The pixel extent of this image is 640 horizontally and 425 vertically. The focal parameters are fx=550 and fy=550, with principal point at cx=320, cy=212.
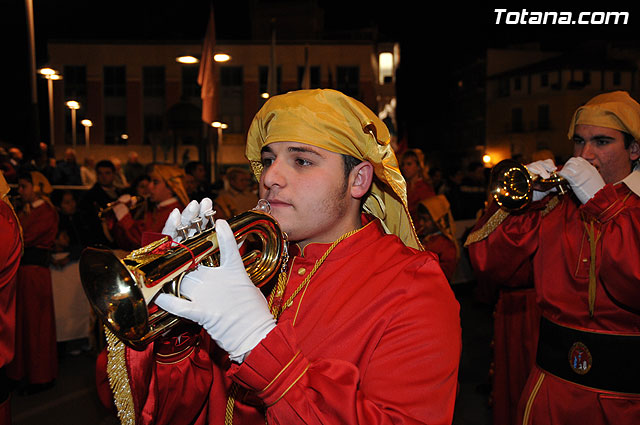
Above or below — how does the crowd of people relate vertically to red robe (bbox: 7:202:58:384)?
above

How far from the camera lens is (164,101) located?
3481 centimetres

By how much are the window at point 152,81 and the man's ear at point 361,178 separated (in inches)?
1379

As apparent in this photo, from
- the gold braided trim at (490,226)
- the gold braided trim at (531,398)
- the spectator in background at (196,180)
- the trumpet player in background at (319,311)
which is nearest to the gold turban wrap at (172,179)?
the spectator in background at (196,180)

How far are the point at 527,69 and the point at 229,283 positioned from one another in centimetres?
4874

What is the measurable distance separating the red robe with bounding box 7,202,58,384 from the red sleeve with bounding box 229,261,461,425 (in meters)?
5.45

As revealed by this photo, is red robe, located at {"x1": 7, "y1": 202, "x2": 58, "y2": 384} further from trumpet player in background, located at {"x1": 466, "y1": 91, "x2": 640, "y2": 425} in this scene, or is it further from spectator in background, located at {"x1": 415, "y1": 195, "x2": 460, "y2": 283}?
trumpet player in background, located at {"x1": 466, "y1": 91, "x2": 640, "y2": 425}

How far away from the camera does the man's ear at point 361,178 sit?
2025 mm

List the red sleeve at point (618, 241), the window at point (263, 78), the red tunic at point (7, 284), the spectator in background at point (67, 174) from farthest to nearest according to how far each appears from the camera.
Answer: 1. the window at point (263, 78)
2. the spectator in background at point (67, 174)
3. the red tunic at point (7, 284)
4. the red sleeve at point (618, 241)

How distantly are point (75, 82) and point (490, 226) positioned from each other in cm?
3601

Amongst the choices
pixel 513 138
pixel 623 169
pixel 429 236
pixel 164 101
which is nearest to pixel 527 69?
pixel 513 138

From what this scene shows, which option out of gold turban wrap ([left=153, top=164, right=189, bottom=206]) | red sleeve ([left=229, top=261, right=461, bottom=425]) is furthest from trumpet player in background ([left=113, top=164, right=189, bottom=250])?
red sleeve ([left=229, top=261, right=461, bottom=425])

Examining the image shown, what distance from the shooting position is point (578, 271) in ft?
9.66

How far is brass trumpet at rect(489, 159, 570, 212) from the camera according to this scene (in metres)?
3.15

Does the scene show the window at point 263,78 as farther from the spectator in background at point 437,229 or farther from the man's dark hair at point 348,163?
the man's dark hair at point 348,163
